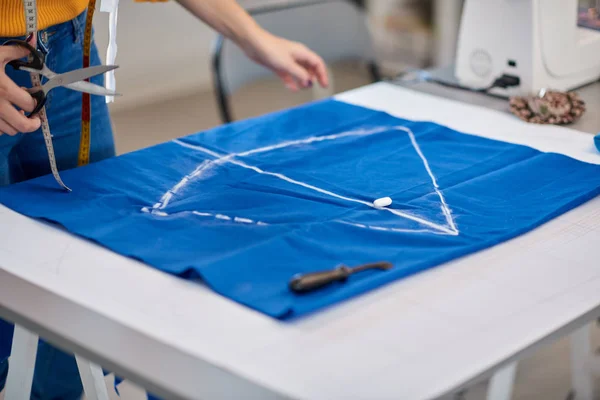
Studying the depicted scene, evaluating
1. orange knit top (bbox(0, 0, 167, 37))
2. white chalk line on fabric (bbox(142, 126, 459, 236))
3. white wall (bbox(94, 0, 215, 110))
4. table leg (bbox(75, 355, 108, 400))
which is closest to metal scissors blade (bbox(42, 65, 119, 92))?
orange knit top (bbox(0, 0, 167, 37))

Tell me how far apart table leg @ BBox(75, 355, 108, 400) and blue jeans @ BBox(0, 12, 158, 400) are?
0.23m

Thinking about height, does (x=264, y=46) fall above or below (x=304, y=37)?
→ above

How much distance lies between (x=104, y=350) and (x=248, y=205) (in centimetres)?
44

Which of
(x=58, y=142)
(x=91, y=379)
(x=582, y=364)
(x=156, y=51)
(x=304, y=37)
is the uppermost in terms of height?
(x=58, y=142)

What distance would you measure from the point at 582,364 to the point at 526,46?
2.53 feet

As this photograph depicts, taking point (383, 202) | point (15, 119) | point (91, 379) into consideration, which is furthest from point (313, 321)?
point (15, 119)

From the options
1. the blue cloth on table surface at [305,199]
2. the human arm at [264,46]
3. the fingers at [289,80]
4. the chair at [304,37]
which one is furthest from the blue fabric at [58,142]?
the chair at [304,37]

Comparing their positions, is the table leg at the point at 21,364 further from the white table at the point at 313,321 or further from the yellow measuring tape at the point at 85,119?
the yellow measuring tape at the point at 85,119

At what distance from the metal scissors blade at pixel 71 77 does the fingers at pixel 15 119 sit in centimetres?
8

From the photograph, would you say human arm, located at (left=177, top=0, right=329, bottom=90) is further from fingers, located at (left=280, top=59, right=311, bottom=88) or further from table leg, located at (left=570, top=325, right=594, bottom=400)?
table leg, located at (left=570, top=325, right=594, bottom=400)

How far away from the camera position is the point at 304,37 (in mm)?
3070

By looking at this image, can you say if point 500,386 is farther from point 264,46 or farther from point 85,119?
point 85,119

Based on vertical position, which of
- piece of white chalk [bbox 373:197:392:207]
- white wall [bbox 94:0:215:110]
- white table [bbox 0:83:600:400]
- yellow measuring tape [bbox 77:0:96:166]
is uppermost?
yellow measuring tape [bbox 77:0:96:166]

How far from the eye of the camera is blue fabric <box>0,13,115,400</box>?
154 cm
